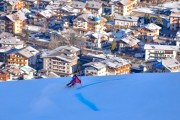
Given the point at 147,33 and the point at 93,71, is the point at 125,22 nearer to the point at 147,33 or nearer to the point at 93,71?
the point at 147,33

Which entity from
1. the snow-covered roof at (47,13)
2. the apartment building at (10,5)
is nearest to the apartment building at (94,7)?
the snow-covered roof at (47,13)

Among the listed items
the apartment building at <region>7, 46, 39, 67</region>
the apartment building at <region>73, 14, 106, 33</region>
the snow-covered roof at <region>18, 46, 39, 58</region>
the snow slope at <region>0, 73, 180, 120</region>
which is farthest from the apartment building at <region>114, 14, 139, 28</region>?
the snow slope at <region>0, 73, 180, 120</region>

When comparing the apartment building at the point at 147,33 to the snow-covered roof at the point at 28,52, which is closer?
the snow-covered roof at the point at 28,52

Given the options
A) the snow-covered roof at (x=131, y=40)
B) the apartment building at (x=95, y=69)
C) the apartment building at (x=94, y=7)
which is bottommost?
the apartment building at (x=95, y=69)

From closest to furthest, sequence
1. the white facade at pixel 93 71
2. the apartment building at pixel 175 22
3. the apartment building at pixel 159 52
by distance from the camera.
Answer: the white facade at pixel 93 71 → the apartment building at pixel 159 52 → the apartment building at pixel 175 22

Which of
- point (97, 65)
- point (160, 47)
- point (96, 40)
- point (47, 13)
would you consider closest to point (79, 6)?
point (47, 13)

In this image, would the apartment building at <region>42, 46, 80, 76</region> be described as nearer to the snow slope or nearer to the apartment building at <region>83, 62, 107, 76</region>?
the apartment building at <region>83, 62, 107, 76</region>

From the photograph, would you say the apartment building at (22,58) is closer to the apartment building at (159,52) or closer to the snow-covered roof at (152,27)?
the apartment building at (159,52)
